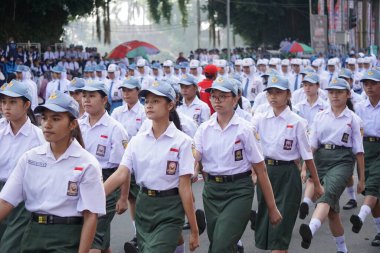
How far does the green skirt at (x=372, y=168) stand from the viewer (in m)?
9.01

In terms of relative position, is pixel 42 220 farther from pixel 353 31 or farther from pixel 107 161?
pixel 353 31

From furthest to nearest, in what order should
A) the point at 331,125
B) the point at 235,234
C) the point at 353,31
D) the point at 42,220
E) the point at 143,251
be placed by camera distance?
the point at 353,31 < the point at 331,125 < the point at 235,234 < the point at 143,251 < the point at 42,220

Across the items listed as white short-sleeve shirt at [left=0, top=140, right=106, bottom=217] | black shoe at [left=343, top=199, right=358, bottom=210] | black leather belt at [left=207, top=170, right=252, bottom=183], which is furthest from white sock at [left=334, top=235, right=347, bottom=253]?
white short-sleeve shirt at [left=0, top=140, right=106, bottom=217]

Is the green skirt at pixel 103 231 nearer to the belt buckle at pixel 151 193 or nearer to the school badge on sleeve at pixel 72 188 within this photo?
the belt buckle at pixel 151 193

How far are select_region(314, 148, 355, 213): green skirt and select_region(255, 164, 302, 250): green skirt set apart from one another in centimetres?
41

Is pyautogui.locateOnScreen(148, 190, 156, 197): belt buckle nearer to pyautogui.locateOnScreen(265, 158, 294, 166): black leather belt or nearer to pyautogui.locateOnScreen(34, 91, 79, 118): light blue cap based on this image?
pyautogui.locateOnScreen(34, 91, 79, 118): light blue cap

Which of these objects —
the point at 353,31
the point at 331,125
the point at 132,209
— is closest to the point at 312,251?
the point at 331,125

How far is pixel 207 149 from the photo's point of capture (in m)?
6.79

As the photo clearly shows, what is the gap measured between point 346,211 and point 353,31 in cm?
4650

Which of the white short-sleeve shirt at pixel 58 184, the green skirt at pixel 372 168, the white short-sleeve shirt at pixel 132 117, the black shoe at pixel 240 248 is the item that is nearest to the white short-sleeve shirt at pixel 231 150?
the white short-sleeve shirt at pixel 58 184

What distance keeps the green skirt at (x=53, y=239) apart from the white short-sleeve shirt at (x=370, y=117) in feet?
17.7

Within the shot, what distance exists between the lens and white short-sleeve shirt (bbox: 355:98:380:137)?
31.2ft

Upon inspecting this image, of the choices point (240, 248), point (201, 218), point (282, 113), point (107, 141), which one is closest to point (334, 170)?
point (282, 113)

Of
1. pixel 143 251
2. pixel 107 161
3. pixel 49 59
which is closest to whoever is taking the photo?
pixel 143 251
